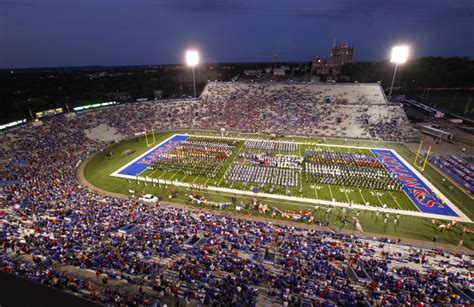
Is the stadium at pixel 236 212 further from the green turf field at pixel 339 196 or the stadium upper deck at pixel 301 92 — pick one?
the stadium upper deck at pixel 301 92

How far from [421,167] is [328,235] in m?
23.3

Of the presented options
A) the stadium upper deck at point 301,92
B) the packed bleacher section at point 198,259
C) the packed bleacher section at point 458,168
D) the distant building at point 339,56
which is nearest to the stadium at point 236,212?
the packed bleacher section at point 198,259

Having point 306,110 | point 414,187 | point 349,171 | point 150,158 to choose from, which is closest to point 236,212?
point 349,171

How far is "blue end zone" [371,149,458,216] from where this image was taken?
23375 mm

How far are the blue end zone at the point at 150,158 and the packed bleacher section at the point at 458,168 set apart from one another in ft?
129

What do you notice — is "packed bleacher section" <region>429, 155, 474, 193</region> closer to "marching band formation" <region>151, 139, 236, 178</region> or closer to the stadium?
the stadium

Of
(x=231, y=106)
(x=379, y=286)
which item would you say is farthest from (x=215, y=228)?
(x=231, y=106)

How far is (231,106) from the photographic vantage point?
57.8 meters

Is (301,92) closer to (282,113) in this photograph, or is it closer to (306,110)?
(306,110)

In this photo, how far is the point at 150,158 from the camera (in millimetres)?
35719

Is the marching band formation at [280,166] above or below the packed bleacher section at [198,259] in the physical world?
below

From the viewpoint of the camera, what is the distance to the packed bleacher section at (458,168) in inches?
1061

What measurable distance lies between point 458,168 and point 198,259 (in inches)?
1358

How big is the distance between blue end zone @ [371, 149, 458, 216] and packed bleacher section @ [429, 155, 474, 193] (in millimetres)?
3996
